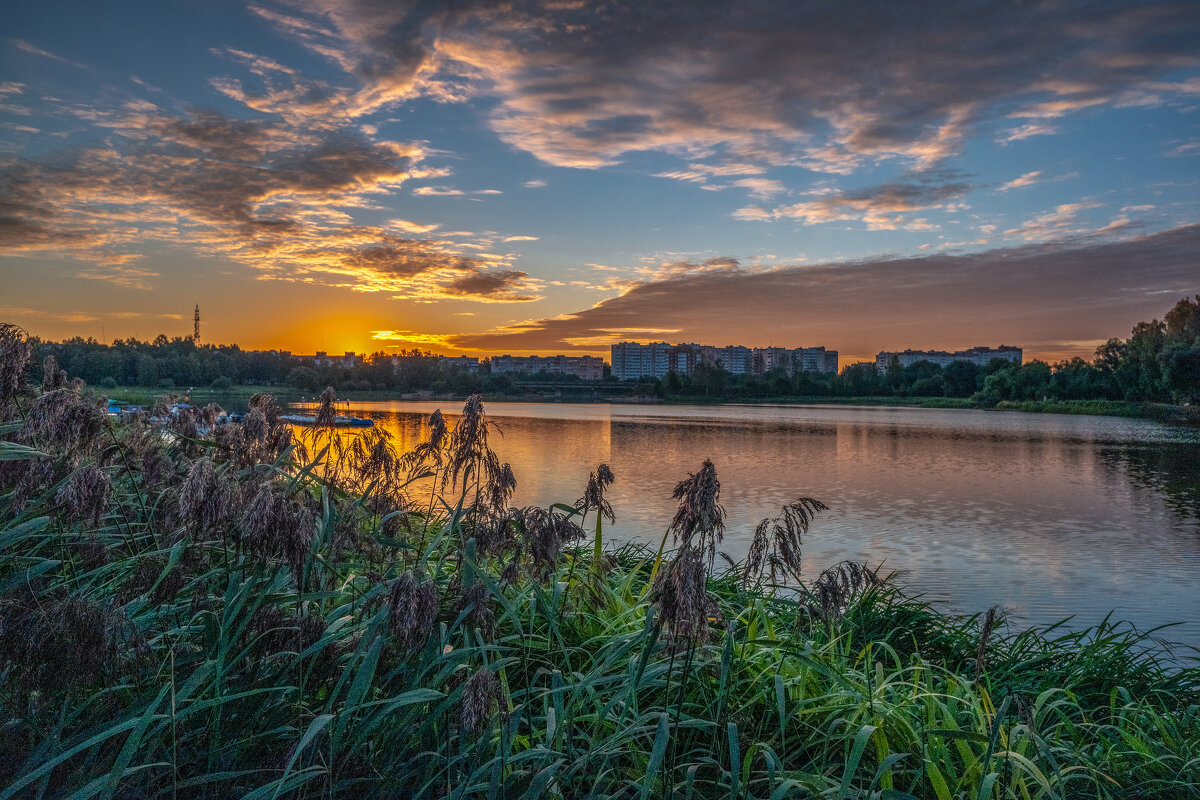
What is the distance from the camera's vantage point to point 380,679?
263 cm

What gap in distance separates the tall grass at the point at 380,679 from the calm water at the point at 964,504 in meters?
3.66

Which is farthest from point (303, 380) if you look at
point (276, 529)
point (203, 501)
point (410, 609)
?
point (410, 609)

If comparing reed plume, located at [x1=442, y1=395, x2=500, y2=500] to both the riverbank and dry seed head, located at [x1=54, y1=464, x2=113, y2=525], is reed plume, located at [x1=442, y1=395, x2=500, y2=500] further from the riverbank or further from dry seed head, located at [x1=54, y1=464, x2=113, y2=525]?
dry seed head, located at [x1=54, y1=464, x2=113, y2=525]

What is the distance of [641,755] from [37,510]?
3.07 meters

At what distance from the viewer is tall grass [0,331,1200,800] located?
2.03 meters

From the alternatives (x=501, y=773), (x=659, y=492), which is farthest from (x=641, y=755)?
(x=659, y=492)

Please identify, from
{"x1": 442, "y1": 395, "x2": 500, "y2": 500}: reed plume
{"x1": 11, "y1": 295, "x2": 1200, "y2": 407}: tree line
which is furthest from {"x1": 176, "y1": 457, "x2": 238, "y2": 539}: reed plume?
{"x1": 11, "y1": 295, "x2": 1200, "y2": 407}: tree line

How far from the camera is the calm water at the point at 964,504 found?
1075 centimetres

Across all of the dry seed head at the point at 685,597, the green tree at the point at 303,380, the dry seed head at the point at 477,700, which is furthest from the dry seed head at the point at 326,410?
the green tree at the point at 303,380

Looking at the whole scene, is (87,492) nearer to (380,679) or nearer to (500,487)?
(380,679)

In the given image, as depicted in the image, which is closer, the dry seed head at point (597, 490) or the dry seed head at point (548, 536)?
the dry seed head at point (548, 536)

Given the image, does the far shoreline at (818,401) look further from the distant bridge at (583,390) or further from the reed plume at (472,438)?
the reed plume at (472,438)

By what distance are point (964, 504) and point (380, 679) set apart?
20.0 meters

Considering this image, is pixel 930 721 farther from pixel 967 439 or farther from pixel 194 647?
pixel 967 439
